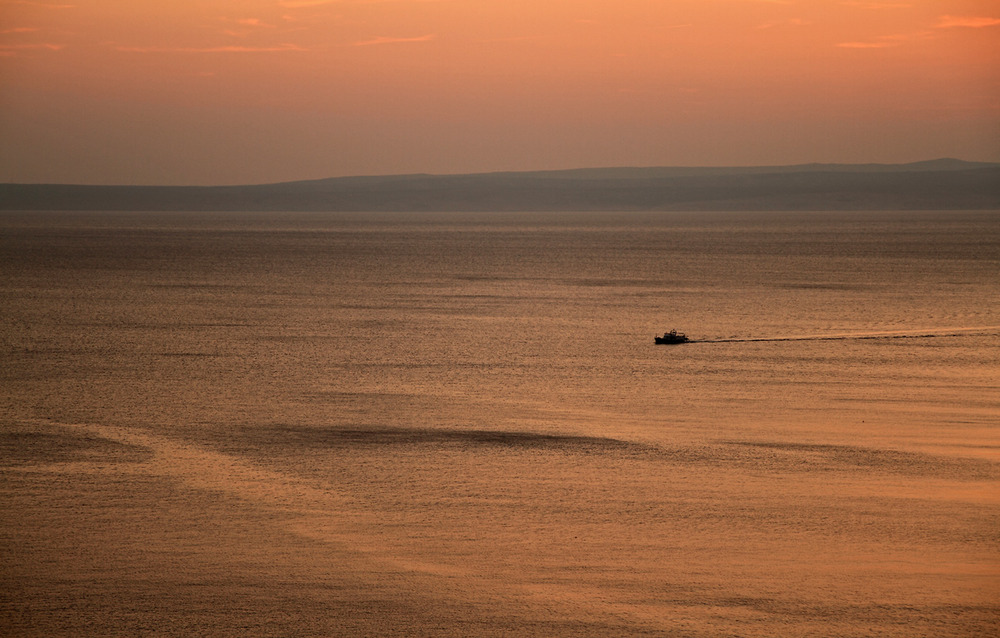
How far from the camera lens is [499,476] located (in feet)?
95.1

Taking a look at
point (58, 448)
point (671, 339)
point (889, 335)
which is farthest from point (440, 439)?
point (889, 335)

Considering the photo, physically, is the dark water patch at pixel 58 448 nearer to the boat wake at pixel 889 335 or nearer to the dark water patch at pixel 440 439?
the dark water patch at pixel 440 439

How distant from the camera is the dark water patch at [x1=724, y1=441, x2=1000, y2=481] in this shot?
94.2 ft

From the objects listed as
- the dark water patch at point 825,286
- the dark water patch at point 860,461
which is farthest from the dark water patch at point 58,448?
the dark water patch at point 825,286

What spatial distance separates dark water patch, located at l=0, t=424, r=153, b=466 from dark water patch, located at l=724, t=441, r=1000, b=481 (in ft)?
54.8

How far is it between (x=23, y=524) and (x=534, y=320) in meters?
43.5

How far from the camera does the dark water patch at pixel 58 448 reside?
1207 inches

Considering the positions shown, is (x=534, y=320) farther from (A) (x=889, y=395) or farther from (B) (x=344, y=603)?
Result: (B) (x=344, y=603)

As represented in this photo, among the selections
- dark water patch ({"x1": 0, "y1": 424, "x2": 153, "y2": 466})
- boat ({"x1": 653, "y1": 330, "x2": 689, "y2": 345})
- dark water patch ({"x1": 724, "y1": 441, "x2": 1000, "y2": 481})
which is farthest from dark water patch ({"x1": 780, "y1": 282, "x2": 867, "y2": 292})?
dark water patch ({"x1": 0, "y1": 424, "x2": 153, "y2": 466})

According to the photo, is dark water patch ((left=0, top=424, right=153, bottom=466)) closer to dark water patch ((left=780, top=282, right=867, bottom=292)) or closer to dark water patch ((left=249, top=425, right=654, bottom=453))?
dark water patch ((left=249, top=425, right=654, bottom=453))

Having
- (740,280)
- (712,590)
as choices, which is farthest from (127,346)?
(740,280)

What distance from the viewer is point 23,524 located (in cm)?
2497

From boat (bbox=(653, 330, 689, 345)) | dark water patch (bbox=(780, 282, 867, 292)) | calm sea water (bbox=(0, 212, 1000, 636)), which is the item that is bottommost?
calm sea water (bbox=(0, 212, 1000, 636))

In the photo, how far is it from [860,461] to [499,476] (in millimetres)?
9537
